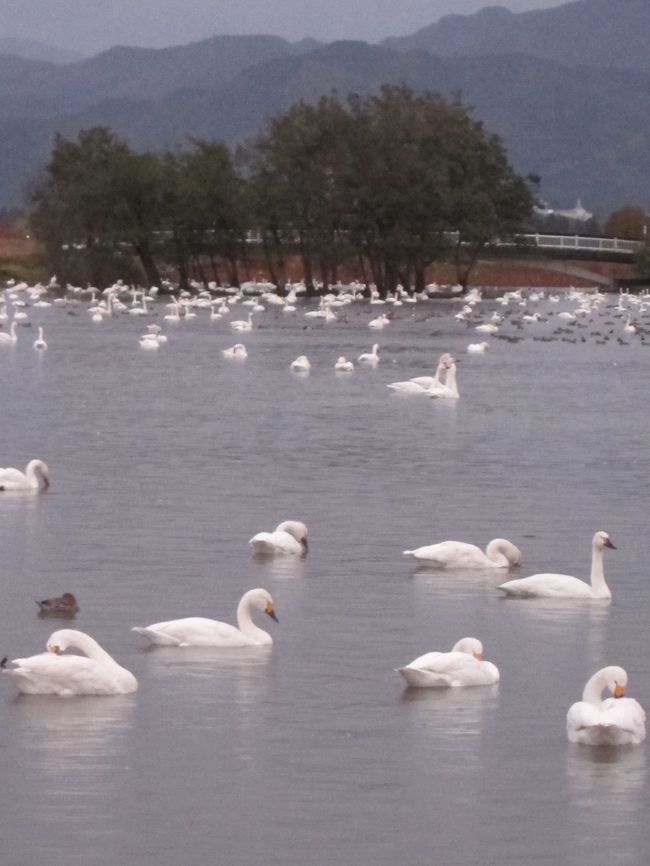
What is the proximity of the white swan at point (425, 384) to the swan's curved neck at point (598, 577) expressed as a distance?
18.6 metres

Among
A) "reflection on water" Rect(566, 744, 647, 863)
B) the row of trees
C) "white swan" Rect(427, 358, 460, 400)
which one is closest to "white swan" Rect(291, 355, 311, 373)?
"white swan" Rect(427, 358, 460, 400)

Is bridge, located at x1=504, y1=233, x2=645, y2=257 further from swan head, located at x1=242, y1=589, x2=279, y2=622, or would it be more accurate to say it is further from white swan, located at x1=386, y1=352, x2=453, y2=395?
swan head, located at x1=242, y1=589, x2=279, y2=622

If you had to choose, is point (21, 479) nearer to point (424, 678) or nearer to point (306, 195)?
point (424, 678)

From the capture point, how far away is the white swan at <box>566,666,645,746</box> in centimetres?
1027

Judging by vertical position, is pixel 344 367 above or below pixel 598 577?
below

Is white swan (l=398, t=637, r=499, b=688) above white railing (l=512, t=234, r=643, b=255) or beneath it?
above

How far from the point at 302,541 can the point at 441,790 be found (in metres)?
6.55

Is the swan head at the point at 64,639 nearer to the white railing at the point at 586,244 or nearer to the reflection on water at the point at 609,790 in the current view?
the reflection on water at the point at 609,790

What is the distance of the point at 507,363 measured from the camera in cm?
4369

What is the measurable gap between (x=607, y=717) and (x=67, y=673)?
106 inches

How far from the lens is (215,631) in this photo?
40.8ft

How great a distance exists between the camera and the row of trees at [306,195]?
7950 cm

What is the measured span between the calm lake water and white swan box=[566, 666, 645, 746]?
0.24 feet

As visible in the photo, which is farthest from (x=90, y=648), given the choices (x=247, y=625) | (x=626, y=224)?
(x=626, y=224)
